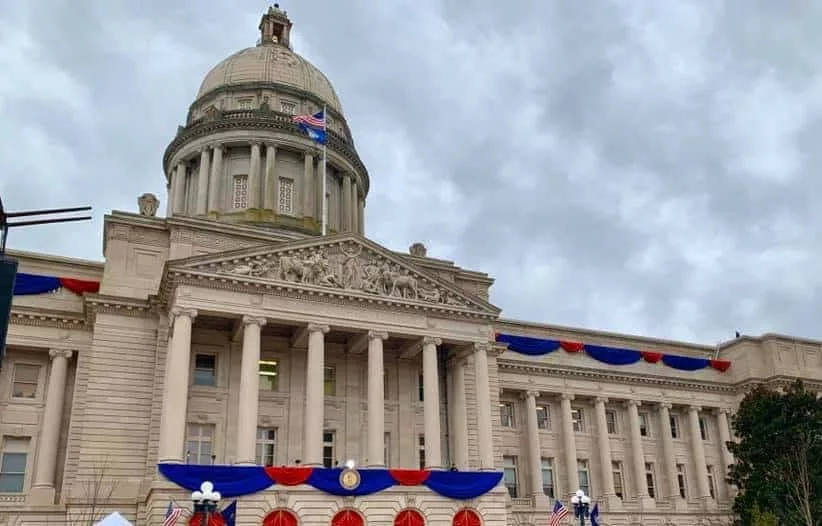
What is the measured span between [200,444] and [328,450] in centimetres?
659

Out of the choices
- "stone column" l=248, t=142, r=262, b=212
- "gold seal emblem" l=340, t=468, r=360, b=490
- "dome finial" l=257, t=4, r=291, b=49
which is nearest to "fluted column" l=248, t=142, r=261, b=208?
"stone column" l=248, t=142, r=262, b=212

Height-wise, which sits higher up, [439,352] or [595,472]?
[439,352]

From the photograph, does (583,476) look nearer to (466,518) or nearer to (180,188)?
(466,518)

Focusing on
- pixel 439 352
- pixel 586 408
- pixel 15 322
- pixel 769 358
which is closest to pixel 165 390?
pixel 15 322

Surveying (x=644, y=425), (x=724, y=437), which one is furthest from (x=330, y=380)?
(x=724, y=437)

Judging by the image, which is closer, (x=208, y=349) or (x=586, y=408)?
(x=208, y=349)

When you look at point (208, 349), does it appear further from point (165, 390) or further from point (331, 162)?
point (331, 162)

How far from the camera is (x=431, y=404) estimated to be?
38.7 metres

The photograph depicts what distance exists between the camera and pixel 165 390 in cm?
3481

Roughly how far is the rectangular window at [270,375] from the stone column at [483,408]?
7897 mm

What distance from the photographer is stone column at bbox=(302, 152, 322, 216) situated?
5625 centimetres

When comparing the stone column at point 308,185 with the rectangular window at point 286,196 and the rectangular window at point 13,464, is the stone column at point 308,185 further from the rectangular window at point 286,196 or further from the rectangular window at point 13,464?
the rectangular window at point 13,464

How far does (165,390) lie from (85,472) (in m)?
4.90

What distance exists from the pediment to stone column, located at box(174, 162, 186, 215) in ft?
68.8
